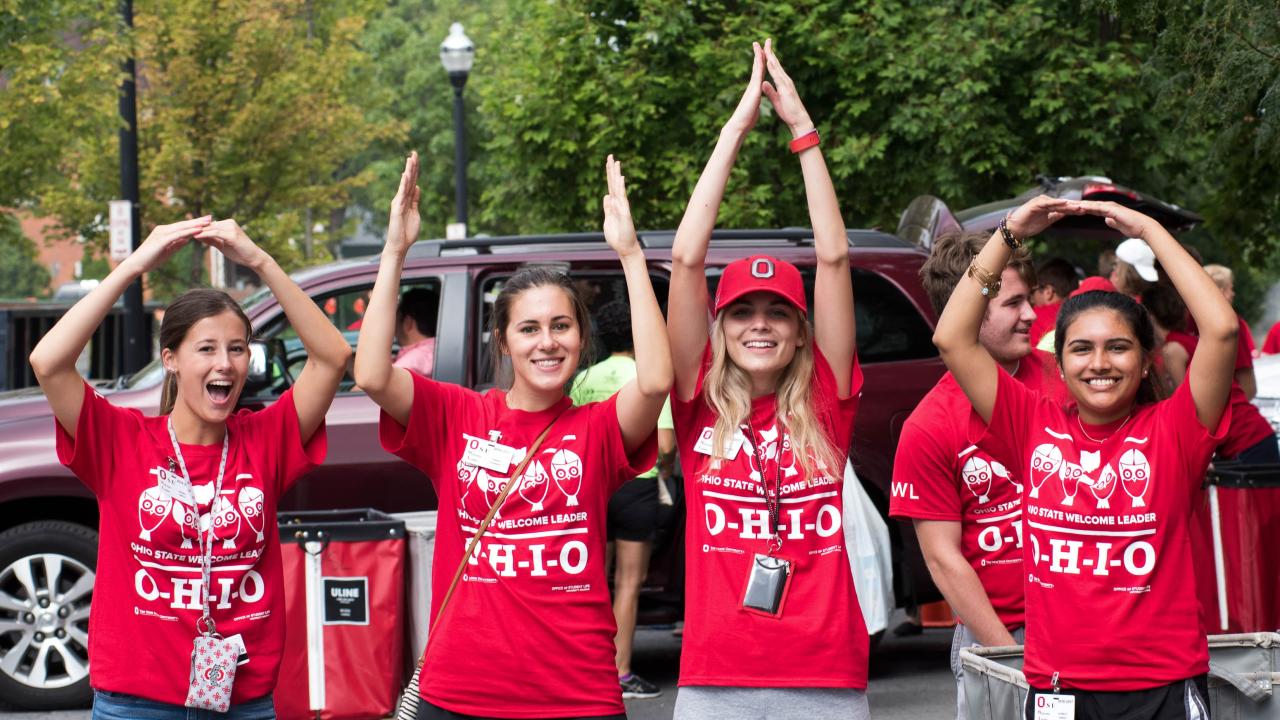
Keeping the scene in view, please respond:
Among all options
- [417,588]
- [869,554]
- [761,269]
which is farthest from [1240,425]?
[761,269]

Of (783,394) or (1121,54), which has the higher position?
(1121,54)

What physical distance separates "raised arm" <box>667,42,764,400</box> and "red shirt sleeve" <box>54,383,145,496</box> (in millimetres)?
1377

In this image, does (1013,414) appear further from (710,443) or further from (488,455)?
(488,455)

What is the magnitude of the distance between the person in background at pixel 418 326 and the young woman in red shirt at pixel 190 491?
3130mm

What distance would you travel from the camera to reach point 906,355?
725 centimetres

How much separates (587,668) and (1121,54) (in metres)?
10.6

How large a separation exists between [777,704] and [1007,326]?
140 cm

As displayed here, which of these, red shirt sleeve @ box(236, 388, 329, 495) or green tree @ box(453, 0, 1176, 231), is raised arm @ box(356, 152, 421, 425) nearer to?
red shirt sleeve @ box(236, 388, 329, 495)

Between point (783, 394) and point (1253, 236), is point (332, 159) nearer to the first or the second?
point (1253, 236)

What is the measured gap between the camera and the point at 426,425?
3.91 metres

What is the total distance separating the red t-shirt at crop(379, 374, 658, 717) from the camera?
3.72 meters

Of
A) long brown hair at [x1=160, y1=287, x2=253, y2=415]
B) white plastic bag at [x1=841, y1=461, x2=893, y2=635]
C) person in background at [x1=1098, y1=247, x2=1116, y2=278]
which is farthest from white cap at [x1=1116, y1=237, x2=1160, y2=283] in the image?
long brown hair at [x1=160, y1=287, x2=253, y2=415]

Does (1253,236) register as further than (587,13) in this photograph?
No

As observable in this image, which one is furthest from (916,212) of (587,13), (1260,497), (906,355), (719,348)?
(587,13)
